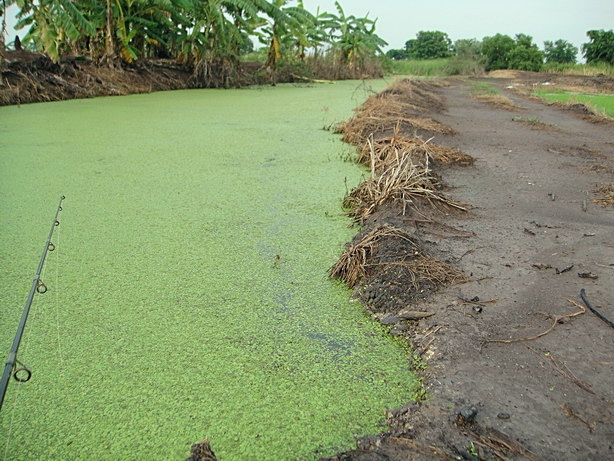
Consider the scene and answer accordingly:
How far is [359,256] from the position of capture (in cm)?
177

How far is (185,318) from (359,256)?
650 millimetres

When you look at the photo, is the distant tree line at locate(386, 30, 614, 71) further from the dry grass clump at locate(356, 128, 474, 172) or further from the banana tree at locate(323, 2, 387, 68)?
the dry grass clump at locate(356, 128, 474, 172)

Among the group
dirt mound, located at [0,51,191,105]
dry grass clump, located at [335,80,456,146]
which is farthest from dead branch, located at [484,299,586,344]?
dirt mound, located at [0,51,191,105]

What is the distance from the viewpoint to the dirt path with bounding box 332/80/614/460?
100cm

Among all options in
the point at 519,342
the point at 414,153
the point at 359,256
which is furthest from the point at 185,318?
the point at 414,153

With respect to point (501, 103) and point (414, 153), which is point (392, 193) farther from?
point (501, 103)

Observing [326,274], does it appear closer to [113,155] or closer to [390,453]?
[390,453]

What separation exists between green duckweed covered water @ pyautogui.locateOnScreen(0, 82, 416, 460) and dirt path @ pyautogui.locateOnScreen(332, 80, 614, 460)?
12 cm

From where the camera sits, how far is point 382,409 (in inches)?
44.2

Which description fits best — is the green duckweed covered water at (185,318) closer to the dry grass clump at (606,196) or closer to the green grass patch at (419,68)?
the dry grass clump at (606,196)

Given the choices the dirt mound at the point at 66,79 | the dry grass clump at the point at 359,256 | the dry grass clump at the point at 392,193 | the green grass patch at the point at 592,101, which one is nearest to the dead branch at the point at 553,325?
the dry grass clump at the point at 359,256

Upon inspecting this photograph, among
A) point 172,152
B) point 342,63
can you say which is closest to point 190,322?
point 172,152

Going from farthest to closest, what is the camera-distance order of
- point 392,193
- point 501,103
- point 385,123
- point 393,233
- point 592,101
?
point 592,101
point 501,103
point 385,123
point 392,193
point 393,233

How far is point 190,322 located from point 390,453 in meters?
0.74
